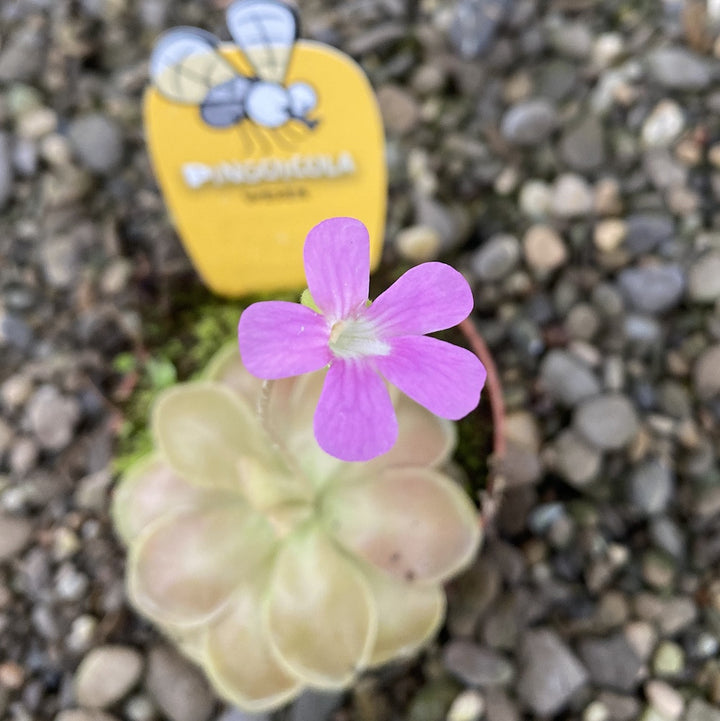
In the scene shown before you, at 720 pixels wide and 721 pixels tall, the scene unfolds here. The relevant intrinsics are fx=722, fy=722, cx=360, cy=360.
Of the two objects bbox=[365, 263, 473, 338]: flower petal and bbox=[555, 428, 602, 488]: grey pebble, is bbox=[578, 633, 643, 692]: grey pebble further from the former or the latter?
bbox=[365, 263, 473, 338]: flower petal

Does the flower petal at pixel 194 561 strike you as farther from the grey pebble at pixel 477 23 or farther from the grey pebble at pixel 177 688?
the grey pebble at pixel 477 23

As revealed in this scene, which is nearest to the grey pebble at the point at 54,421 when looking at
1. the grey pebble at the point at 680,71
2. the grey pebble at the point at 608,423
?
the grey pebble at the point at 608,423

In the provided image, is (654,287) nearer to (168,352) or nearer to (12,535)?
(168,352)

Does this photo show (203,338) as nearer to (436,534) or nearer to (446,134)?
(436,534)

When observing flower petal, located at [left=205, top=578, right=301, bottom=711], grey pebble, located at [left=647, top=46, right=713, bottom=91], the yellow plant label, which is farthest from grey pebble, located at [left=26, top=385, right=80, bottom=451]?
grey pebble, located at [left=647, top=46, right=713, bottom=91]

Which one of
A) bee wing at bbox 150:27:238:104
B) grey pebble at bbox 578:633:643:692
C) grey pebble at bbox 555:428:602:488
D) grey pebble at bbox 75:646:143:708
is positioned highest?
bee wing at bbox 150:27:238:104

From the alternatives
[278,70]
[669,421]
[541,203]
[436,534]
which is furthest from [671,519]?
[278,70]

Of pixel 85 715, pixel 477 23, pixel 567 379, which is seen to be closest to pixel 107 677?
pixel 85 715
